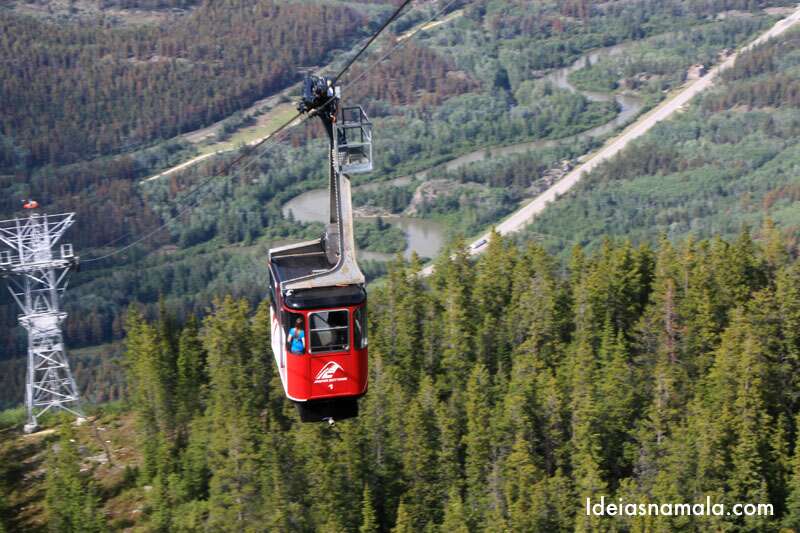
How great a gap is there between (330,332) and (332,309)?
23.0 inches

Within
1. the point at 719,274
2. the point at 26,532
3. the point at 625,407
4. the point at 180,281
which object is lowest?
the point at 180,281

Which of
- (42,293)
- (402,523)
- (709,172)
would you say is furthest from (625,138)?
(402,523)

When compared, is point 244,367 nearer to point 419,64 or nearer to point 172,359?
point 172,359

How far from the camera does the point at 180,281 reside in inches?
5123

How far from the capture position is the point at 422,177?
529 feet

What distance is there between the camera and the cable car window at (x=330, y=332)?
87.0 feet

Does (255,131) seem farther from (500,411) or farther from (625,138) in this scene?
(500,411)

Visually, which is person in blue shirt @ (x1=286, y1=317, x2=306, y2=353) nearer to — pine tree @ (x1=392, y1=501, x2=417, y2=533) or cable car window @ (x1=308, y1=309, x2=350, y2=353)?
cable car window @ (x1=308, y1=309, x2=350, y2=353)

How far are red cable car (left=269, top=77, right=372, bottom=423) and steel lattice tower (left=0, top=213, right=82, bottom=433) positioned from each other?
20733 millimetres

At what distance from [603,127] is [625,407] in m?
132

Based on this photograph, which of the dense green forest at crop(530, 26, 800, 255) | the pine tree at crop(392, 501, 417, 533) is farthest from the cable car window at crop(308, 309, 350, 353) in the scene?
the dense green forest at crop(530, 26, 800, 255)

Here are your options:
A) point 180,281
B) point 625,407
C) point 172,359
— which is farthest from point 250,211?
point 625,407

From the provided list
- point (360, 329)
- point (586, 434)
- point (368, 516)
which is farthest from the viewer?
point (586, 434)

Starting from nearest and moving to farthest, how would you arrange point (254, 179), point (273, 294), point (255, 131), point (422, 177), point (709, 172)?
point (273, 294) < point (709, 172) < point (422, 177) < point (254, 179) < point (255, 131)
